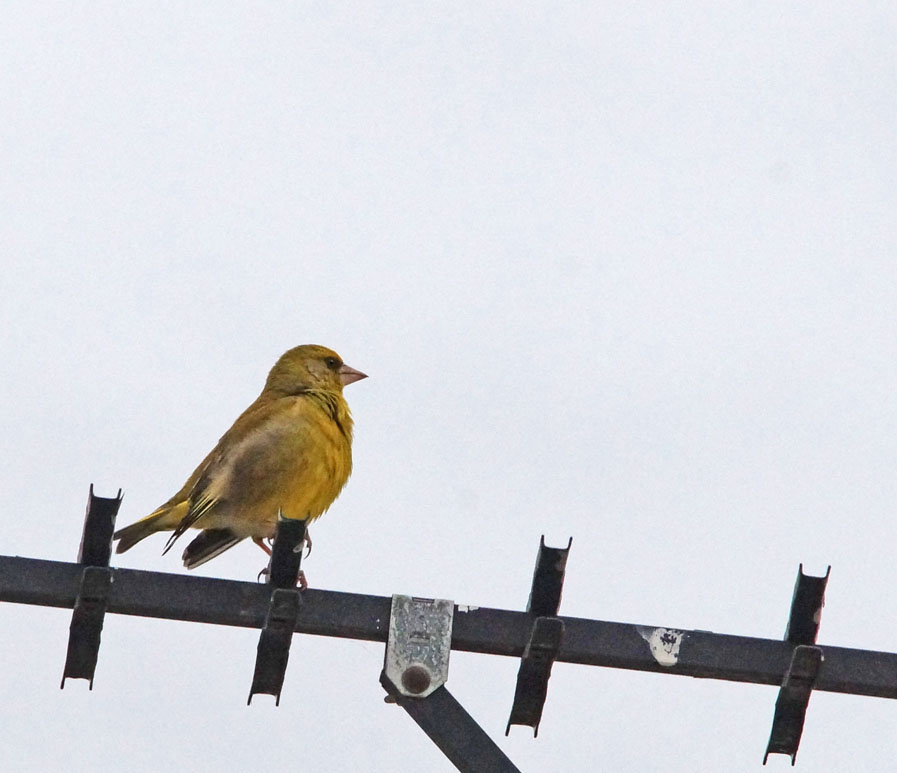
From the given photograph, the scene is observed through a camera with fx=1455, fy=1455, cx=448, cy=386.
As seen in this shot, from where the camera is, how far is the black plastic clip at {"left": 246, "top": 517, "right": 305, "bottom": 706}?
4082 millimetres

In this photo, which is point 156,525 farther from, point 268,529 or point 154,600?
point 154,600

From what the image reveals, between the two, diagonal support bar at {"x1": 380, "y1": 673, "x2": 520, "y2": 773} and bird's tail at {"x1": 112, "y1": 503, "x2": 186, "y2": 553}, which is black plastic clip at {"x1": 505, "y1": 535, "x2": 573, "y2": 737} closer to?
diagonal support bar at {"x1": 380, "y1": 673, "x2": 520, "y2": 773}

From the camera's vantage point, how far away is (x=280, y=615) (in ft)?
13.4

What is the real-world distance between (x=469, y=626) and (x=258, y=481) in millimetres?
Result: 2595

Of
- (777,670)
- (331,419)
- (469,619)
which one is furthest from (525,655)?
(331,419)

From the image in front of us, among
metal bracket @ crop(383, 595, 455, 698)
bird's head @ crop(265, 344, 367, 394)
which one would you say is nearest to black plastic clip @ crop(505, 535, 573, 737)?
metal bracket @ crop(383, 595, 455, 698)

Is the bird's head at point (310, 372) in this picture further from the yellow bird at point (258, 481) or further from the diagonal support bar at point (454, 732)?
the diagonal support bar at point (454, 732)

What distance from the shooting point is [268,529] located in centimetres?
676

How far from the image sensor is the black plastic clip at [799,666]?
13.8ft

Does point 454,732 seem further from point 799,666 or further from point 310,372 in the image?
point 310,372

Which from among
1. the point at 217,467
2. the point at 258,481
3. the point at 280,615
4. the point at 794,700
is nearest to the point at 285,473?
the point at 258,481

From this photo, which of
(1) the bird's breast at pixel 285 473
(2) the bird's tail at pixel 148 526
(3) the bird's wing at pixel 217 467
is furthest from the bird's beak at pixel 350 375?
(2) the bird's tail at pixel 148 526

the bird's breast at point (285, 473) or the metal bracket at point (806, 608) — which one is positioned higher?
the bird's breast at point (285, 473)

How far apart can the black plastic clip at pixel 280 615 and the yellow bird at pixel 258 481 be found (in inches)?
84.6
